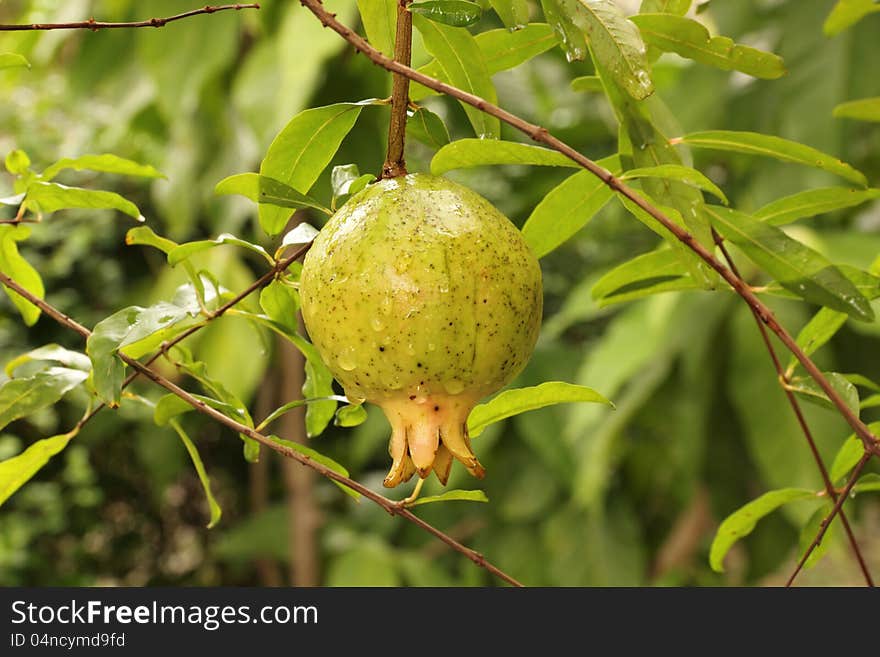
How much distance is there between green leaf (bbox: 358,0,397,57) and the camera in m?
0.37

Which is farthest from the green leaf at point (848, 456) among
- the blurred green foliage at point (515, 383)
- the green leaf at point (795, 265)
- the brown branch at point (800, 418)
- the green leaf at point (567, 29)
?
the blurred green foliage at point (515, 383)

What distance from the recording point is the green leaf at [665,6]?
398 millimetres

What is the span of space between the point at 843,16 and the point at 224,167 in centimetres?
129

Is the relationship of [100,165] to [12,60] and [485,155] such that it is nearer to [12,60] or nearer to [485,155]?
[12,60]

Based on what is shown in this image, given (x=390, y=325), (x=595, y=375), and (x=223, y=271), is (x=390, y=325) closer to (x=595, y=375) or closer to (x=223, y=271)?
(x=595, y=375)

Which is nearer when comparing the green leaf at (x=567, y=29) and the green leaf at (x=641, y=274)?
the green leaf at (x=567, y=29)

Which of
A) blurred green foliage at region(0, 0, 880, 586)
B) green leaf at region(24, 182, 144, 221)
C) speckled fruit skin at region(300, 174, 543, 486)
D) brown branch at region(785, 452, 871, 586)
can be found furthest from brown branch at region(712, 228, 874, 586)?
blurred green foliage at region(0, 0, 880, 586)

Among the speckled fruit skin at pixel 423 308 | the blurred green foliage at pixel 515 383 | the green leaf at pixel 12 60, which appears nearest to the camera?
the speckled fruit skin at pixel 423 308

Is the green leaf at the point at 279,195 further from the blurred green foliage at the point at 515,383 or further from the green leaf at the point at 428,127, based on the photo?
the blurred green foliage at the point at 515,383

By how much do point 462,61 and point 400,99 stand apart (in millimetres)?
59

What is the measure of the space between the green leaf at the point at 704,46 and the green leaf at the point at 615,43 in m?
0.05

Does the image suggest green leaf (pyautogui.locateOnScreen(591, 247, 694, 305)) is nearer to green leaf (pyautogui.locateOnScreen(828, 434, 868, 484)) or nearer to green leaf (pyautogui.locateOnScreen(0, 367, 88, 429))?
green leaf (pyautogui.locateOnScreen(828, 434, 868, 484))

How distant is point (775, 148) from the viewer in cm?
37

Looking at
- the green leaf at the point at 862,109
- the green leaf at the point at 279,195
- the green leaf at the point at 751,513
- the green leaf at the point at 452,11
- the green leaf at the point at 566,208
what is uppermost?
the green leaf at the point at 862,109
